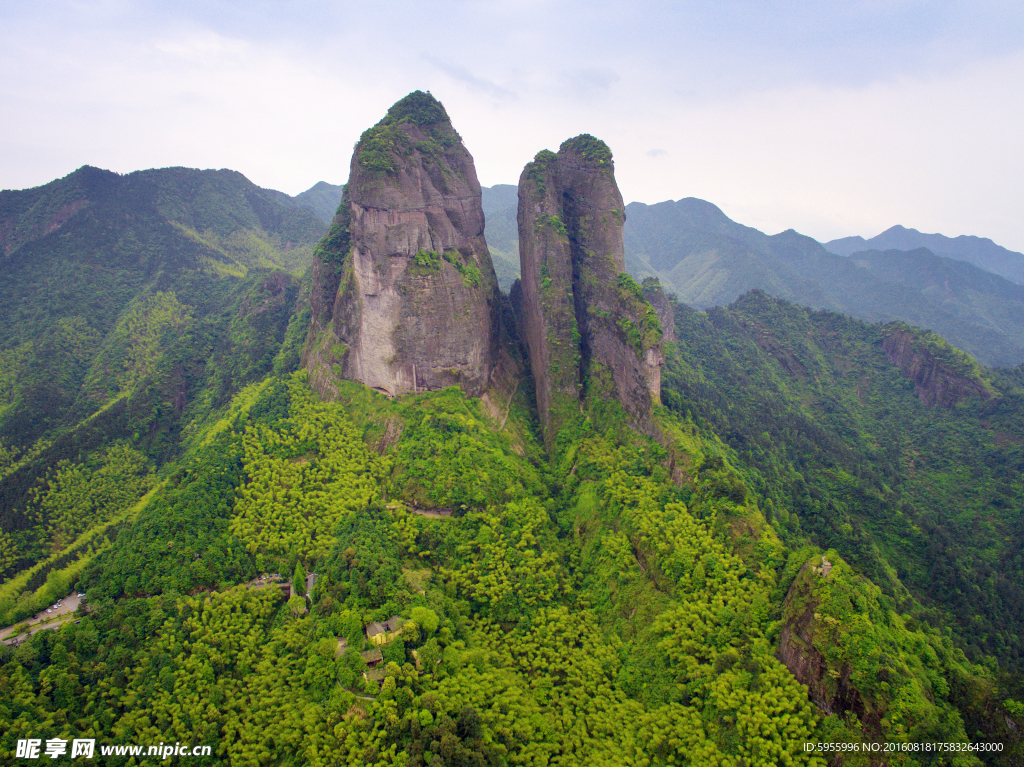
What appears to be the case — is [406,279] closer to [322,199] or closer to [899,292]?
[322,199]

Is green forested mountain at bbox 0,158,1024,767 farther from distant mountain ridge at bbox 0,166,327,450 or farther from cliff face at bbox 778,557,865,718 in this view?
distant mountain ridge at bbox 0,166,327,450

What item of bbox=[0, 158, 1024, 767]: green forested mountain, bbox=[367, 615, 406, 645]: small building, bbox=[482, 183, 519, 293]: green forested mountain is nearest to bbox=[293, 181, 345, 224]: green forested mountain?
bbox=[482, 183, 519, 293]: green forested mountain

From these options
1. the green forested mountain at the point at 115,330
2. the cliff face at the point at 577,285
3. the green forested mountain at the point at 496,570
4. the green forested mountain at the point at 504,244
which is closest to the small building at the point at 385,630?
the green forested mountain at the point at 496,570

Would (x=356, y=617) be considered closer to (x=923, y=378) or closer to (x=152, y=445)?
(x=152, y=445)

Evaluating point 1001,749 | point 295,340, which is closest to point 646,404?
point 1001,749

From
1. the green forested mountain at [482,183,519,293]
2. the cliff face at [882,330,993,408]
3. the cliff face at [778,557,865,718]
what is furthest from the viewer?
the green forested mountain at [482,183,519,293]

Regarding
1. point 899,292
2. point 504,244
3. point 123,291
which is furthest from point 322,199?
point 899,292
